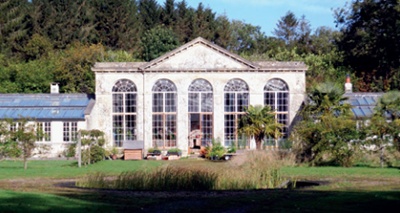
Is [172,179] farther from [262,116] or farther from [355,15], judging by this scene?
[355,15]

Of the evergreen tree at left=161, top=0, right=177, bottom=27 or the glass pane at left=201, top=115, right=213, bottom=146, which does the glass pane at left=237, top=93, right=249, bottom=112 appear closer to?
the glass pane at left=201, top=115, right=213, bottom=146

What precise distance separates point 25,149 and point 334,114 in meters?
15.3

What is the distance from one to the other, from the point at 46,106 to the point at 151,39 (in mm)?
21857

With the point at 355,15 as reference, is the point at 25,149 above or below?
below

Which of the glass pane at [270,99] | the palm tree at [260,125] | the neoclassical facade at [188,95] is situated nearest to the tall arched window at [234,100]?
the neoclassical facade at [188,95]

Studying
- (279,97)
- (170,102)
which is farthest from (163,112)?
(279,97)

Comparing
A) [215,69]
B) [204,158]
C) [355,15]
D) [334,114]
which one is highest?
[355,15]

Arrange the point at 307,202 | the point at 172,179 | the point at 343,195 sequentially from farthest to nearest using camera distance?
the point at 172,179, the point at 343,195, the point at 307,202

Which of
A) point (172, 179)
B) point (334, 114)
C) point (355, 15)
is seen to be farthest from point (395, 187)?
point (355, 15)

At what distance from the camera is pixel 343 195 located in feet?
58.1

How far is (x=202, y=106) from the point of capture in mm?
44750

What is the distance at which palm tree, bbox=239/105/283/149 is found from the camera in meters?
41.7

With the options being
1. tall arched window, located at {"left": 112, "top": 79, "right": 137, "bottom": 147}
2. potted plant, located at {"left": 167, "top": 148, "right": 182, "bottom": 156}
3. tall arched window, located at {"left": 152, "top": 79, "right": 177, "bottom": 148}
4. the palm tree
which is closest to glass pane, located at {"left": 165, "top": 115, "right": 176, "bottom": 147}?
tall arched window, located at {"left": 152, "top": 79, "right": 177, "bottom": 148}

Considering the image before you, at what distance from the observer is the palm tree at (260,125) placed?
4172 cm
